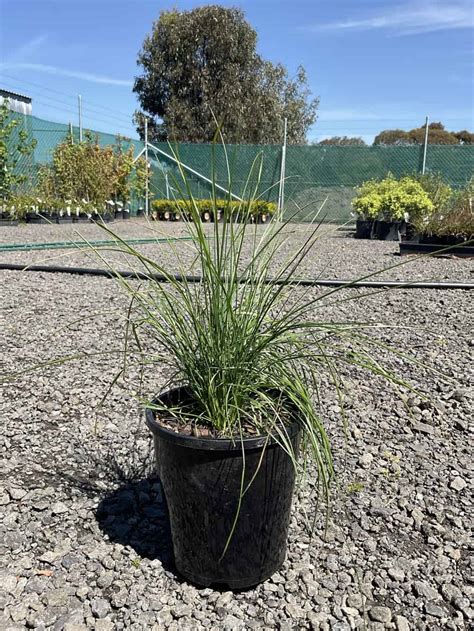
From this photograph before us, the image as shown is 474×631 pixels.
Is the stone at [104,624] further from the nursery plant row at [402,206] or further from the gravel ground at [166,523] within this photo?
the nursery plant row at [402,206]

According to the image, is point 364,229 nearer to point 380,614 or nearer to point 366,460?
point 366,460

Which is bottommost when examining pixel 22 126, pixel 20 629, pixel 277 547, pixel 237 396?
pixel 20 629

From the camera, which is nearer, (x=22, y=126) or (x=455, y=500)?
(x=455, y=500)

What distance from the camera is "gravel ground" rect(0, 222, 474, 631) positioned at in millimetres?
1322

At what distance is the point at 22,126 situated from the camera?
11406 millimetres

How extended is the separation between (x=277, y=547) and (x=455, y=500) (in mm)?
663

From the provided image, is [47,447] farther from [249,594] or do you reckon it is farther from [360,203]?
[360,203]

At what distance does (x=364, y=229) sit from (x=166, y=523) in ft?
27.8

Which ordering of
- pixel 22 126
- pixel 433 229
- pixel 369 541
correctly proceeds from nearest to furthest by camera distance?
1. pixel 369 541
2. pixel 433 229
3. pixel 22 126

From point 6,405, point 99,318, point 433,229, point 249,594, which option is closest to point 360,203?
point 433,229

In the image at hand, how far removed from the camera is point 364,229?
31.1 ft

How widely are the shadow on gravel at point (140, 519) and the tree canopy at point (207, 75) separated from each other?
62.4 feet

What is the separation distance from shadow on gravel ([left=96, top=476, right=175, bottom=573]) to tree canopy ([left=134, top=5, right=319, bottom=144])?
749 inches

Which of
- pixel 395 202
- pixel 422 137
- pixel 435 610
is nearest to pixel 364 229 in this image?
pixel 395 202
